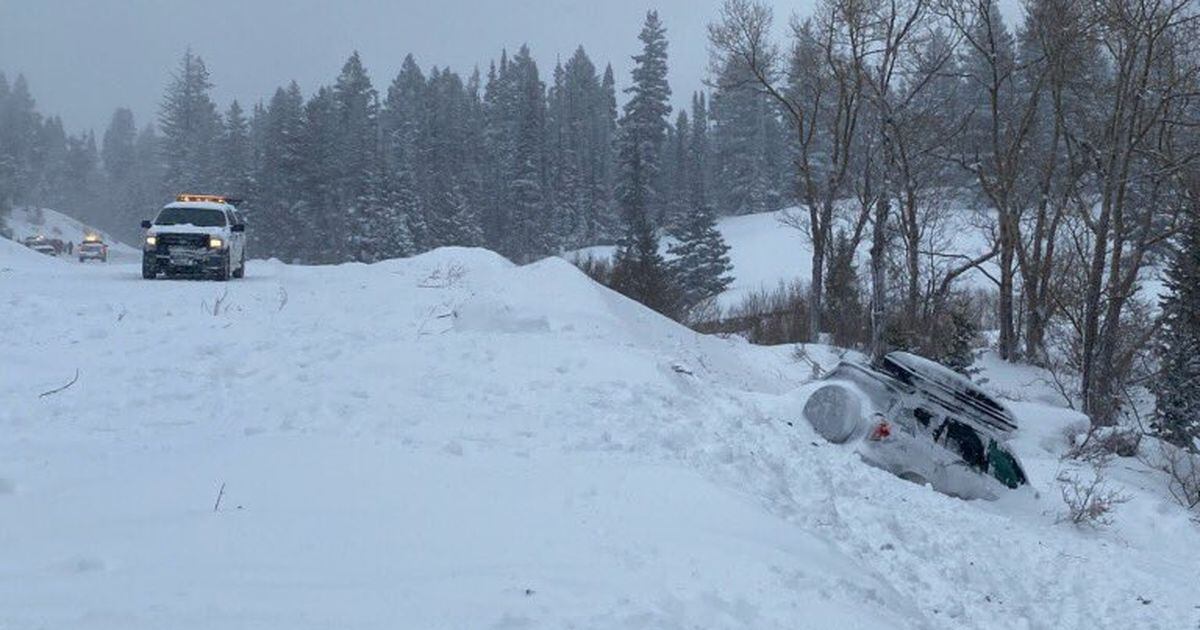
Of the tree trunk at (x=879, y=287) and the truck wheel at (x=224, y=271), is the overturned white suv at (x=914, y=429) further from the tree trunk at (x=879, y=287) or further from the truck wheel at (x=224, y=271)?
the truck wheel at (x=224, y=271)

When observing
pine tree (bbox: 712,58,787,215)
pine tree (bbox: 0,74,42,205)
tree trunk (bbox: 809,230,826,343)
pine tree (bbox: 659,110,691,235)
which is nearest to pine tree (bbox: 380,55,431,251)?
pine tree (bbox: 659,110,691,235)

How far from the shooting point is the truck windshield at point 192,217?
847 inches

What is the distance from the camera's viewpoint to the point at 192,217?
21.8 meters

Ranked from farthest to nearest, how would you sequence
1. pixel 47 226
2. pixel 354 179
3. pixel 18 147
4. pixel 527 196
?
pixel 18 147
pixel 47 226
pixel 527 196
pixel 354 179

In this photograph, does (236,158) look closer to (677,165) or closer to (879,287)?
(677,165)

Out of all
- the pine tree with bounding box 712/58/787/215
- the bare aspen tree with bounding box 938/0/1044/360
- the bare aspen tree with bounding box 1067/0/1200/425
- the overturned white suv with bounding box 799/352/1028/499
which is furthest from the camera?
the pine tree with bounding box 712/58/787/215

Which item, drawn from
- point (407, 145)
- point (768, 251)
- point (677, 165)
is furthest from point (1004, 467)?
point (677, 165)

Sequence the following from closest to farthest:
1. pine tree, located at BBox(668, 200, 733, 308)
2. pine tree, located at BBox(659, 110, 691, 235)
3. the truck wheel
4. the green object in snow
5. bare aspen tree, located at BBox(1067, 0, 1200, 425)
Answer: the green object in snow → bare aspen tree, located at BBox(1067, 0, 1200, 425) → the truck wheel → pine tree, located at BBox(668, 200, 733, 308) → pine tree, located at BBox(659, 110, 691, 235)

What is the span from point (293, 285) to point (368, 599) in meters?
15.5

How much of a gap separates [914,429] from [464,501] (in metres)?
5.77

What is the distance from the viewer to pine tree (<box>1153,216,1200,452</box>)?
20.8 m

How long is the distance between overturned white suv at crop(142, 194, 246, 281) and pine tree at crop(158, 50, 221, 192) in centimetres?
5573

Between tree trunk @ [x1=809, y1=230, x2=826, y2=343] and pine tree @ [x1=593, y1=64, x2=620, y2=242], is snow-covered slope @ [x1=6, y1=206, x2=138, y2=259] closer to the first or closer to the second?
pine tree @ [x1=593, y1=64, x2=620, y2=242]

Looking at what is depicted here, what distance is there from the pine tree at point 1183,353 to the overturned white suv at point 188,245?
2041cm
